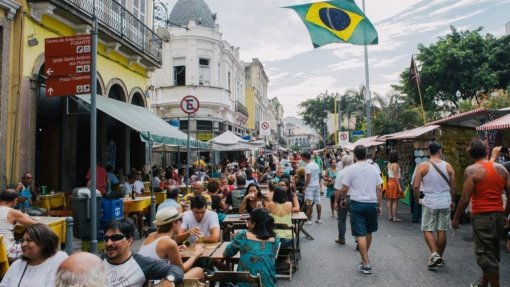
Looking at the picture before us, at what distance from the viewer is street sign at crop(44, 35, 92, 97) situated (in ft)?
21.3

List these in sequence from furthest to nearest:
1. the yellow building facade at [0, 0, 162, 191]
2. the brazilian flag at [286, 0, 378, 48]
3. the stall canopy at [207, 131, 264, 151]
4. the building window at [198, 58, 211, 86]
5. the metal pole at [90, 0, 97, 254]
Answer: the building window at [198, 58, 211, 86]
the stall canopy at [207, 131, 264, 151]
the brazilian flag at [286, 0, 378, 48]
the yellow building facade at [0, 0, 162, 191]
the metal pole at [90, 0, 97, 254]

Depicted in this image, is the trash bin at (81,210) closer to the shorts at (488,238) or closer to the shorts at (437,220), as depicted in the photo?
the shorts at (437,220)

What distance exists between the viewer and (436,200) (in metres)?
6.26

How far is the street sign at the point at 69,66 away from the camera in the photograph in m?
6.49

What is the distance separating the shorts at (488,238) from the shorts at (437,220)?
4.06 feet

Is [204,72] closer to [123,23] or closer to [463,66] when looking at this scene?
[123,23]

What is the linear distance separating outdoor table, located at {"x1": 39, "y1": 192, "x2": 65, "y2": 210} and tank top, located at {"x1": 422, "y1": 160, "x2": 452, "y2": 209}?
821 centimetres

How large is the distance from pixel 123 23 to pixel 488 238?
11951 millimetres

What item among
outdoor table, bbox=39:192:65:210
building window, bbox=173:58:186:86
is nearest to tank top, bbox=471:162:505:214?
outdoor table, bbox=39:192:65:210

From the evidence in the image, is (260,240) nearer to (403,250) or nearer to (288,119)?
(403,250)

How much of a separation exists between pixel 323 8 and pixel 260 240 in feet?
26.5

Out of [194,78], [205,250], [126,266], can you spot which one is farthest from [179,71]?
[126,266]

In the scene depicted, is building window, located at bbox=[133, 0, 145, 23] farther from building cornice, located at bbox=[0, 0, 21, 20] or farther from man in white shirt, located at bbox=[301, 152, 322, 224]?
man in white shirt, located at bbox=[301, 152, 322, 224]

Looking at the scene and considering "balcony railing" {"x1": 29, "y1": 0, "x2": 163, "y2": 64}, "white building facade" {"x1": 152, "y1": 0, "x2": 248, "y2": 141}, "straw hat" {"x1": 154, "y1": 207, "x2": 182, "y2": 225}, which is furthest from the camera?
"white building facade" {"x1": 152, "y1": 0, "x2": 248, "y2": 141}
